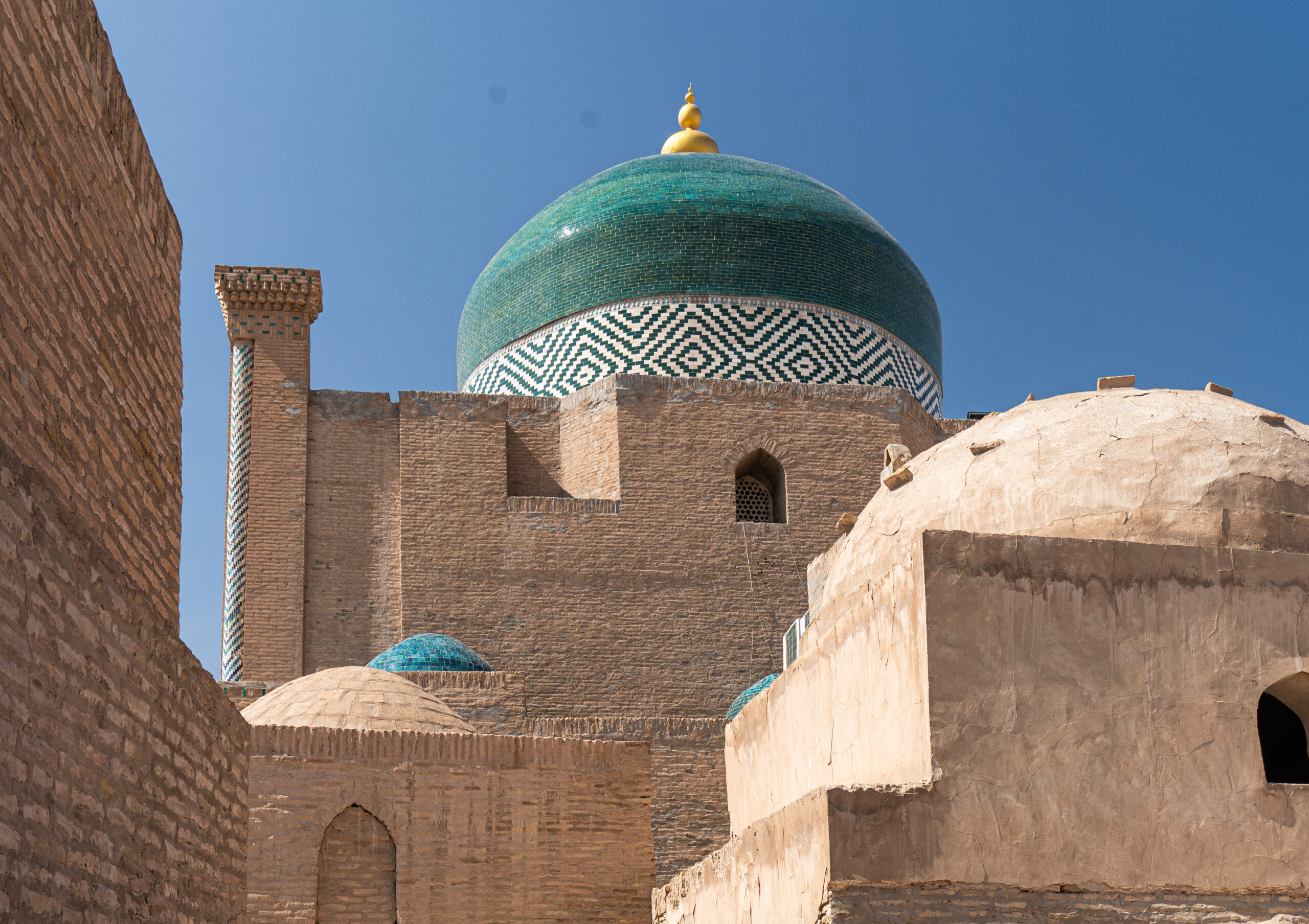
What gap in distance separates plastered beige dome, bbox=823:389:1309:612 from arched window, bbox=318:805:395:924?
2.91 meters

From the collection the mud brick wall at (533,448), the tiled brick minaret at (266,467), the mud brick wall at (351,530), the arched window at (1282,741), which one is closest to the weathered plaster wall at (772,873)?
the arched window at (1282,741)

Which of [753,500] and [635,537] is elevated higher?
[753,500]

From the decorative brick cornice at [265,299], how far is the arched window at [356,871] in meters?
7.44

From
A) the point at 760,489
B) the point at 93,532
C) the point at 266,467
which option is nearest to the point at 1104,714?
the point at 93,532

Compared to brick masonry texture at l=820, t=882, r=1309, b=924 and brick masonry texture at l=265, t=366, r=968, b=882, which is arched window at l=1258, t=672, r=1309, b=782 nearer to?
brick masonry texture at l=820, t=882, r=1309, b=924

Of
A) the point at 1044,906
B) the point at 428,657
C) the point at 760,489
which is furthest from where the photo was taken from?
the point at 760,489

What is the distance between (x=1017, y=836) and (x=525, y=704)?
28.0ft

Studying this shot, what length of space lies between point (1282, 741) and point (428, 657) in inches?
293

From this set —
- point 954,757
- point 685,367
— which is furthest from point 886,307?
point 954,757

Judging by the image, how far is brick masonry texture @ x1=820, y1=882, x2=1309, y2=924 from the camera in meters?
4.72

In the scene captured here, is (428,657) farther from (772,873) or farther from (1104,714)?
(1104,714)

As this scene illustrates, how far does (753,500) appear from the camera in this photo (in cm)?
1471

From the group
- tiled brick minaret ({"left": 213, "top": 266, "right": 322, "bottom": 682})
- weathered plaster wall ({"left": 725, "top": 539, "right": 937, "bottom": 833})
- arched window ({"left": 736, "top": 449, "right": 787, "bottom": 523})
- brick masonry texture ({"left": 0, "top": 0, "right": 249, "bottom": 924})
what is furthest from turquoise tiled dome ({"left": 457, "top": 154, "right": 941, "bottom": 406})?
brick masonry texture ({"left": 0, "top": 0, "right": 249, "bottom": 924})

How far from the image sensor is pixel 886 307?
17.2 meters
